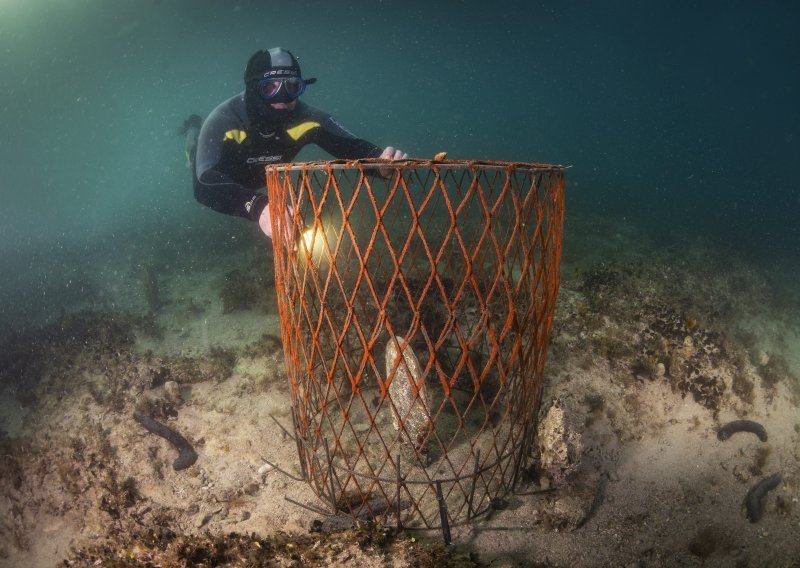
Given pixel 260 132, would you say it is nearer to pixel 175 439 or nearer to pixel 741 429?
pixel 175 439

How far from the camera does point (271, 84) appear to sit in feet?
20.8

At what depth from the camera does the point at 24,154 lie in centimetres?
7956

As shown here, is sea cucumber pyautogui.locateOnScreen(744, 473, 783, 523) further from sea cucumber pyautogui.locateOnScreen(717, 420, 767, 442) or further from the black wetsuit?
the black wetsuit

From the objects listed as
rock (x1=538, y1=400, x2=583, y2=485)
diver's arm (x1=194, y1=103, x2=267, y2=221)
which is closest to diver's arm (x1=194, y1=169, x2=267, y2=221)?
diver's arm (x1=194, y1=103, x2=267, y2=221)

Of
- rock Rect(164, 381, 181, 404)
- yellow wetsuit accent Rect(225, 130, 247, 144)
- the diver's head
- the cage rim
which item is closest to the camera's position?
the cage rim

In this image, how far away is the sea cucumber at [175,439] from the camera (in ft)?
15.3

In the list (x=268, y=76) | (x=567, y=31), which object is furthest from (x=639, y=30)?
(x=268, y=76)

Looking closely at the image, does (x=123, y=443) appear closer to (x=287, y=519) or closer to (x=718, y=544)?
(x=287, y=519)

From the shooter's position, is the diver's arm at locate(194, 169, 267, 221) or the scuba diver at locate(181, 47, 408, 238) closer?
the diver's arm at locate(194, 169, 267, 221)

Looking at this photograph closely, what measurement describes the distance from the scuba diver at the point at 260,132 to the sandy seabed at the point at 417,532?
261cm

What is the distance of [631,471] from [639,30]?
7273cm

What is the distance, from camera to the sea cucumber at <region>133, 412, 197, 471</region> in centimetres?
465

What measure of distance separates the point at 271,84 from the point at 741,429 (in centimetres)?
786

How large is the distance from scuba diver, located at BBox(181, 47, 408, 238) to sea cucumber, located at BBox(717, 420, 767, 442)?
5.76 m
